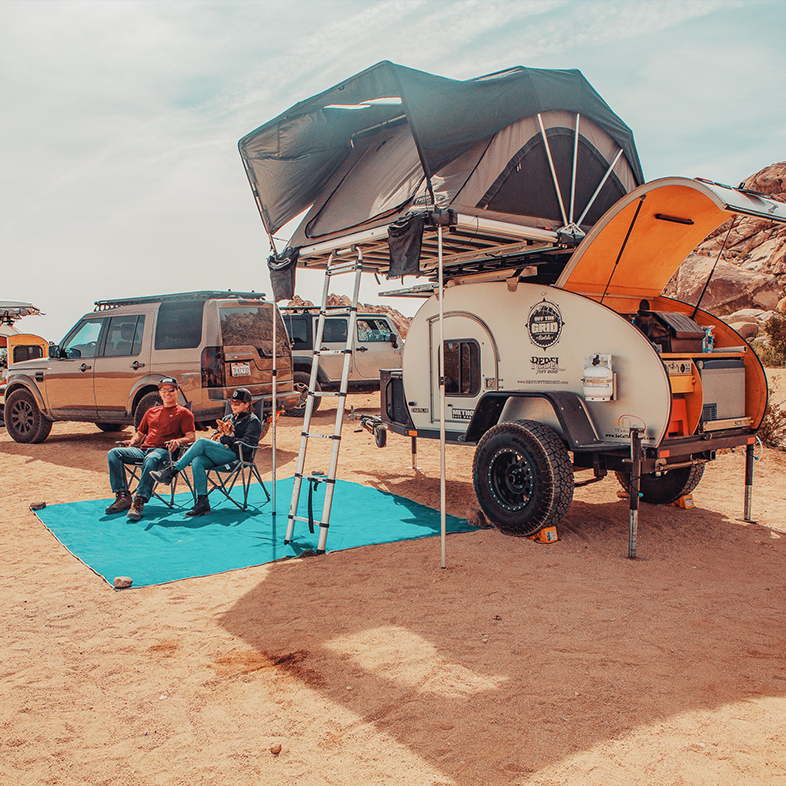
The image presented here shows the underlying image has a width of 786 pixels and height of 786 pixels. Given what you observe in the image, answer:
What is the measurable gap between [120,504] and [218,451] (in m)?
1.23

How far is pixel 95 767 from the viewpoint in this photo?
2975 millimetres

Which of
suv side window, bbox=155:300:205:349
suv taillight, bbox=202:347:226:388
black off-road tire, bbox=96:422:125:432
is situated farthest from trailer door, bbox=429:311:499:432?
black off-road tire, bbox=96:422:125:432

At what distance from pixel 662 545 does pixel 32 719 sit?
496cm

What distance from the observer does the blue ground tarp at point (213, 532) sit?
577 cm

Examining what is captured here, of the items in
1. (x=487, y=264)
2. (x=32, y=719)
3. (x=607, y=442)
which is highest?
(x=487, y=264)

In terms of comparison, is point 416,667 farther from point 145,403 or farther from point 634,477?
point 145,403

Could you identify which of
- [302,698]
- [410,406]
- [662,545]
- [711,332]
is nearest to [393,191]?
[410,406]

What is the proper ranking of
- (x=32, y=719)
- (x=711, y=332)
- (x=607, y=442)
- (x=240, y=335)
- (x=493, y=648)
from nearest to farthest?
(x=32, y=719) < (x=493, y=648) < (x=607, y=442) < (x=711, y=332) < (x=240, y=335)

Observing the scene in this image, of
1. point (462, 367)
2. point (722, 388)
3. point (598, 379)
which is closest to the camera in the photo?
point (598, 379)

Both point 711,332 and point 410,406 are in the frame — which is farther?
point 410,406

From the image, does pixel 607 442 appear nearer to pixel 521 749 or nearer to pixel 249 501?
pixel 521 749

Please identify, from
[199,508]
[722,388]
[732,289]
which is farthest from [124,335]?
[732,289]

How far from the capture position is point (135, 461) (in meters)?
7.50

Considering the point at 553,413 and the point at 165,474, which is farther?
the point at 165,474
